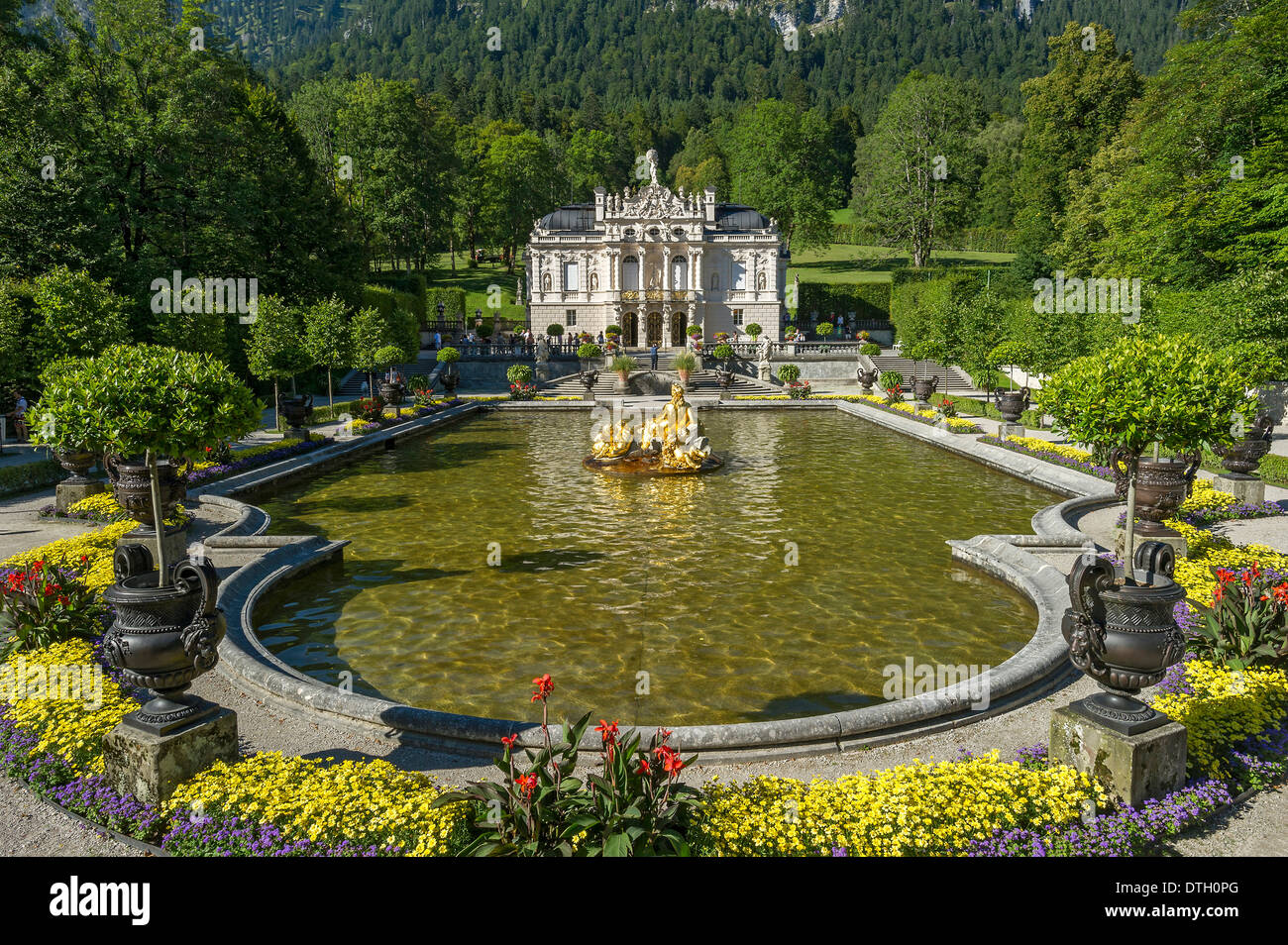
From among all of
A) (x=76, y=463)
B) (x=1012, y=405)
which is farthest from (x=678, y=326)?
(x=76, y=463)

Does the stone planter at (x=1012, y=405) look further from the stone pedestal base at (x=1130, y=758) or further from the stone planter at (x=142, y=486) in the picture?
the stone planter at (x=142, y=486)

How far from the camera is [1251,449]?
17531mm

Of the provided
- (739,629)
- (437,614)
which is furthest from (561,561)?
(739,629)

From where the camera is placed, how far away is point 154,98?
33312 millimetres

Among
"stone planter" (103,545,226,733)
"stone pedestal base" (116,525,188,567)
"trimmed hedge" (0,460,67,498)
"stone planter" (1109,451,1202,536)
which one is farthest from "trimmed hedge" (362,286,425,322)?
"stone planter" (103,545,226,733)

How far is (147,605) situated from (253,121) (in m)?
46.6

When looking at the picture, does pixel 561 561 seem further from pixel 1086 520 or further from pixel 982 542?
pixel 1086 520

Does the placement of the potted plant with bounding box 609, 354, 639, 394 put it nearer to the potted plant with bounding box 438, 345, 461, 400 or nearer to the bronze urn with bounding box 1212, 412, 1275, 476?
the potted plant with bounding box 438, 345, 461, 400

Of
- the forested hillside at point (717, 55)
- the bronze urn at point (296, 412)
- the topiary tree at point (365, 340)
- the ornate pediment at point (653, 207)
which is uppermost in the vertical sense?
the forested hillside at point (717, 55)

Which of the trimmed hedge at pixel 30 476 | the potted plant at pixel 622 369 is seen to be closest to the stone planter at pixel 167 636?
the trimmed hedge at pixel 30 476

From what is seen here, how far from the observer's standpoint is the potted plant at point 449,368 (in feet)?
144

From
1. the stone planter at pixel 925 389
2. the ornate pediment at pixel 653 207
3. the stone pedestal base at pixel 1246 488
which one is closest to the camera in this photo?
the stone pedestal base at pixel 1246 488

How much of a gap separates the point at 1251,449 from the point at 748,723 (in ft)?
52.7

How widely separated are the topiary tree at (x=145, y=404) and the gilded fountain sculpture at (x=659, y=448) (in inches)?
576
